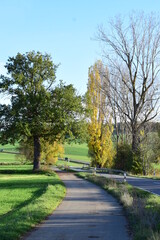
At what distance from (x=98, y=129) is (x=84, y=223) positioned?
137 feet

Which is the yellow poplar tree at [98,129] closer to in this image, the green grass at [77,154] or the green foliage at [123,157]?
the green foliage at [123,157]

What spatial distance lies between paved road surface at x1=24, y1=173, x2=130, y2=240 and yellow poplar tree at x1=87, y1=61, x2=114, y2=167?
3619cm

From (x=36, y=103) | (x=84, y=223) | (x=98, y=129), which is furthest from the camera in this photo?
(x=98, y=129)

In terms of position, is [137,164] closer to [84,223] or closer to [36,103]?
[36,103]

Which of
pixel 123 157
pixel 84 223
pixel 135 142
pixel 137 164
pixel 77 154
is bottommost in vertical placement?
pixel 84 223

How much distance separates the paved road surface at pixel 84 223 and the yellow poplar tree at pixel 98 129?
3619 centimetres

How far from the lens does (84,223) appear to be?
1247 centimetres

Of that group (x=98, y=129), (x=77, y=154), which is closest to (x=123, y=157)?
(x=98, y=129)

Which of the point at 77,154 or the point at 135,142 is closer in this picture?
the point at 135,142

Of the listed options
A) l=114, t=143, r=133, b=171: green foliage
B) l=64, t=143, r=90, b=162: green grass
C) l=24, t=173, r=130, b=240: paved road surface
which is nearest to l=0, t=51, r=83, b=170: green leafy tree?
l=114, t=143, r=133, b=171: green foliage

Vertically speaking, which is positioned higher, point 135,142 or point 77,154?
point 135,142

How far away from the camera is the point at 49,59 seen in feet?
155

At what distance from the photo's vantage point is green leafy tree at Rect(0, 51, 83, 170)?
145ft

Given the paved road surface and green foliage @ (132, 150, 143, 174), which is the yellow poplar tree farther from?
the paved road surface
